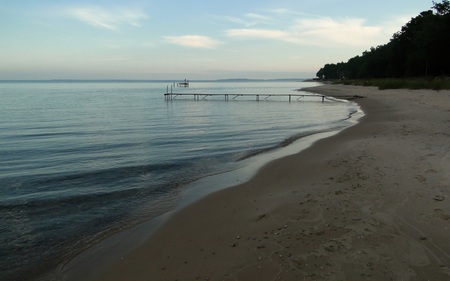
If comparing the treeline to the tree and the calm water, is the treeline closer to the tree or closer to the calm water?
the tree

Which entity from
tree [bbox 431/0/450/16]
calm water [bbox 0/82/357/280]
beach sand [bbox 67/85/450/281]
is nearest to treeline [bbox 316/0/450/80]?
tree [bbox 431/0/450/16]

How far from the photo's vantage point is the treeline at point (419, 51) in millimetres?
58781

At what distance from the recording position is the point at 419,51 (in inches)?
2554

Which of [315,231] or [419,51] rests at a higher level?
[419,51]

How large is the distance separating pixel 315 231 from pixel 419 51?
72105mm

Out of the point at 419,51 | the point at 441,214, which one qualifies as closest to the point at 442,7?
the point at 419,51

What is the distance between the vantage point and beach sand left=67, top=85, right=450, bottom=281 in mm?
4004

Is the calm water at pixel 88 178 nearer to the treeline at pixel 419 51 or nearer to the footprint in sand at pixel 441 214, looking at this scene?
the footprint in sand at pixel 441 214

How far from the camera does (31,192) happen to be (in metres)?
8.46

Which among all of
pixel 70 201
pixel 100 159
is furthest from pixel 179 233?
pixel 100 159

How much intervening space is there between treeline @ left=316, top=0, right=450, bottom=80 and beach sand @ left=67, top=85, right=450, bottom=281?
5952 cm

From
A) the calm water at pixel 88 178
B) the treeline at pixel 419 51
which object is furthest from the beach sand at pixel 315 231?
the treeline at pixel 419 51

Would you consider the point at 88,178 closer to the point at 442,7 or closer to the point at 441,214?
the point at 441,214

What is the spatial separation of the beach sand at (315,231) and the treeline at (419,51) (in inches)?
2343
